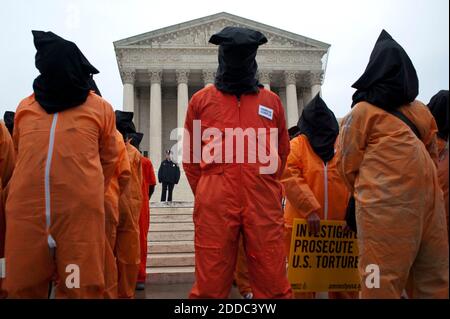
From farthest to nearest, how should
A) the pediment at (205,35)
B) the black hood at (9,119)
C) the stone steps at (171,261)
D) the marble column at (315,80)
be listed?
1. the marble column at (315,80)
2. the pediment at (205,35)
3. the stone steps at (171,261)
4. the black hood at (9,119)

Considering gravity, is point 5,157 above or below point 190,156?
below

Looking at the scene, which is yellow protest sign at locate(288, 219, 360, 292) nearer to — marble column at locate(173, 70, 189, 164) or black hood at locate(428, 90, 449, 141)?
black hood at locate(428, 90, 449, 141)

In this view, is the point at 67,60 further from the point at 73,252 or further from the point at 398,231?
the point at 398,231

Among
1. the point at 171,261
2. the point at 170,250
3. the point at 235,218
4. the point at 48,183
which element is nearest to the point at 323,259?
the point at 235,218

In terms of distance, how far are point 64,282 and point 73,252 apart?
0.74 feet

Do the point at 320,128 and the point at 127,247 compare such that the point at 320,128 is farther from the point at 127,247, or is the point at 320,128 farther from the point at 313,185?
the point at 127,247

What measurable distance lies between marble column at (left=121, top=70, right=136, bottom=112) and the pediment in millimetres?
3412

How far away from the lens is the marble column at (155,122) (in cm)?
3572

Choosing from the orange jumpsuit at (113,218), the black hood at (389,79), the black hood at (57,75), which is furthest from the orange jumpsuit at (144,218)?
the black hood at (389,79)

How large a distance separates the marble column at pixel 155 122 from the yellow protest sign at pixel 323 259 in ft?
104

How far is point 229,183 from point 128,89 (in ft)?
119

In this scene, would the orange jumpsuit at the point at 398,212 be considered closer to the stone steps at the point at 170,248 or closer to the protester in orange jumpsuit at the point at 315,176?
the protester in orange jumpsuit at the point at 315,176

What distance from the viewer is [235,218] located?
2.96 meters

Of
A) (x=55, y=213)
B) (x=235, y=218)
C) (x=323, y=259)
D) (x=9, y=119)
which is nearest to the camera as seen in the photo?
(x=55, y=213)
